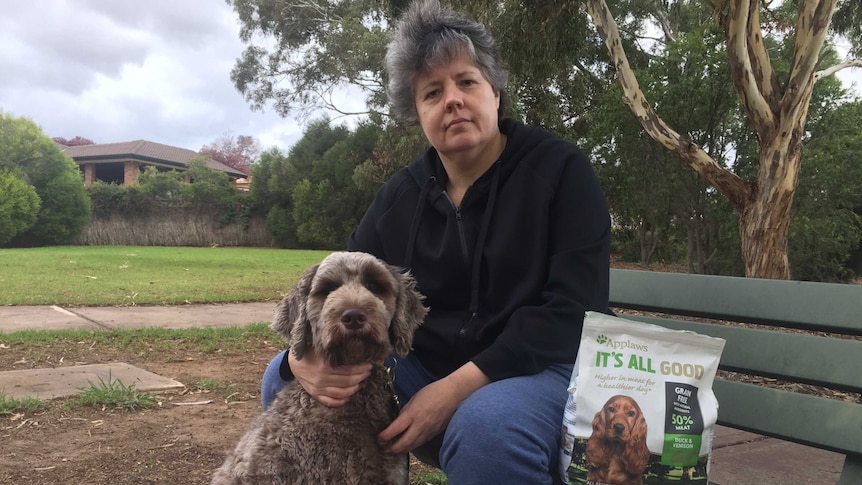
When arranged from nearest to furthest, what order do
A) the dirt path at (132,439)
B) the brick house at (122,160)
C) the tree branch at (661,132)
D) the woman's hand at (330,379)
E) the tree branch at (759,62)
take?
the woman's hand at (330,379) < the dirt path at (132,439) < the tree branch at (759,62) < the tree branch at (661,132) < the brick house at (122,160)

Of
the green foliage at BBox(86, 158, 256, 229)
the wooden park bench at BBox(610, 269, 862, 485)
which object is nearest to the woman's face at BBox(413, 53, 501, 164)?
the wooden park bench at BBox(610, 269, 862, 485)

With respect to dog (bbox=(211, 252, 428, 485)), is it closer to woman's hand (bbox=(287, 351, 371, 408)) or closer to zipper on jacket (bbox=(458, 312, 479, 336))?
woman's hand (bbox=(287, 351, 371, 408))

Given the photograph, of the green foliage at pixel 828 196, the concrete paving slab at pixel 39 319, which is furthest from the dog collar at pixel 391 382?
the green foliage at pixel 828 196

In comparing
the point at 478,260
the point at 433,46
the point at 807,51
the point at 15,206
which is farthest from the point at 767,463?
the point at 15,206

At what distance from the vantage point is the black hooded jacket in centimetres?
195

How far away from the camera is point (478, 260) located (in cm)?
216

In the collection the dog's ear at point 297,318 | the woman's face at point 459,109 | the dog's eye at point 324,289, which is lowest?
the dog's ear at point 297,318

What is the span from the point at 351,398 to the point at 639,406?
0.90 m

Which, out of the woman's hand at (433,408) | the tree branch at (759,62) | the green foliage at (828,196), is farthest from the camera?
the green foliage at (828,196)

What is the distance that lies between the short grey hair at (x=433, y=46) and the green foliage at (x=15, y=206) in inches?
1109

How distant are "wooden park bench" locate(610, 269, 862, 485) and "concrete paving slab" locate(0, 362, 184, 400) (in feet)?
11.8

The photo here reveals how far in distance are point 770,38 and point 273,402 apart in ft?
68.5

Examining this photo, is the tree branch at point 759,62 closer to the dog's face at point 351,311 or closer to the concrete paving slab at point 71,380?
the dog's face at point 351,311

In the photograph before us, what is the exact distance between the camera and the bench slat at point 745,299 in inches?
73.9
